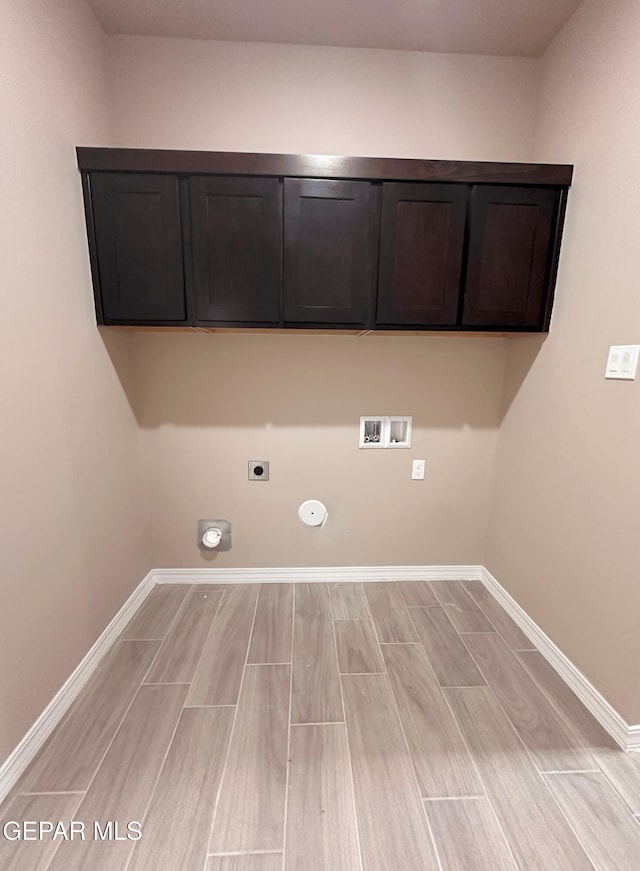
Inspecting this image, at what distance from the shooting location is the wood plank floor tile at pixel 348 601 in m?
2.12

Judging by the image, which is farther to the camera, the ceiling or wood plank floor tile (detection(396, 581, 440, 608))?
wood plank floor tile (detection(396, 581, 440, 608))

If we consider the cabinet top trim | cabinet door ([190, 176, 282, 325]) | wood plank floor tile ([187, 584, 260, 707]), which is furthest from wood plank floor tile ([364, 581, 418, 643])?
the cabinet top trim

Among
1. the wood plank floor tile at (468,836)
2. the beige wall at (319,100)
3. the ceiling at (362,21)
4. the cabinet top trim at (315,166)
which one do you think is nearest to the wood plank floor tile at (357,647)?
the wood plank floor tile at (468,836)

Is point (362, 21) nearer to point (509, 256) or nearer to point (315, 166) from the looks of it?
point (315, 166)

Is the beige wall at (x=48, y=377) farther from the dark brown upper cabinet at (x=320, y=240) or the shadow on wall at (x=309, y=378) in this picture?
the shadow on wall at (x=309, y=378)

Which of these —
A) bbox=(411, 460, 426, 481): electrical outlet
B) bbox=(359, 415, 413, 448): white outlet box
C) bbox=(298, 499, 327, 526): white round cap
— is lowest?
bbox=(298, 499, 327, 526): white round cap

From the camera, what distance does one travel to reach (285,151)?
1.94 metres

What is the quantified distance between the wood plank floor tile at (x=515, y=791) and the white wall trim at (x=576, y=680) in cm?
36

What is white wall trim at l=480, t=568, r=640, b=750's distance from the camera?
1415 mm

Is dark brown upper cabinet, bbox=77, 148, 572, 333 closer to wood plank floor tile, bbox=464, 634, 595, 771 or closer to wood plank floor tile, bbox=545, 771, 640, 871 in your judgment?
wood plank floor tile, bbox=464, 634, 595, 771

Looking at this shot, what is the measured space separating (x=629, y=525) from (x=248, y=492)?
178 centimetres

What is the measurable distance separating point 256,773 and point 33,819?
66cm

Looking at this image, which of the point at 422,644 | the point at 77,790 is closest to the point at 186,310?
the point at 77,790

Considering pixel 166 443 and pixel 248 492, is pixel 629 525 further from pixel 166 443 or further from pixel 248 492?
pixel 166 443
